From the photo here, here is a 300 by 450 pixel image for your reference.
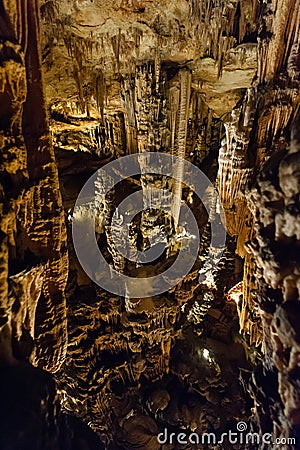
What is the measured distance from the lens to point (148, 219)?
5590 mm

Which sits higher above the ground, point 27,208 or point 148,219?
point 27,208

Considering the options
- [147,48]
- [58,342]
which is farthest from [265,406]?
[147,48]

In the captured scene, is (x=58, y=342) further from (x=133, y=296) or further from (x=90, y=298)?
(x=90, y=298)

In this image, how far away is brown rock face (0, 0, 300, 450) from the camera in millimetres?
1811

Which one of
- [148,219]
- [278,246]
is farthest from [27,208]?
[148,219]

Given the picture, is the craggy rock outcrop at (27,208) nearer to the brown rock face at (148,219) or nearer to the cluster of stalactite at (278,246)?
the brown rock face at (148,219)

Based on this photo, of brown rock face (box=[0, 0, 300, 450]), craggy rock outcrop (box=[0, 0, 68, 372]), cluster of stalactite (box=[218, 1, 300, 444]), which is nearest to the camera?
cluster of stalactite (box=[218, 1, 300, 444])

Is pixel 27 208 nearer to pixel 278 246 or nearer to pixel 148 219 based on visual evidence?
pixel 278 246

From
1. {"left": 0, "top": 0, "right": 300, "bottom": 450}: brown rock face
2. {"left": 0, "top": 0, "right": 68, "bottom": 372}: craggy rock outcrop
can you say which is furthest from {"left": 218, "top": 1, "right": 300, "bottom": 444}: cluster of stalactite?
{"left": 0, "top": 0, "right": 68, "bottom": 372}: craggy rock outcrop

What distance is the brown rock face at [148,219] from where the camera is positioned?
1.81 meters

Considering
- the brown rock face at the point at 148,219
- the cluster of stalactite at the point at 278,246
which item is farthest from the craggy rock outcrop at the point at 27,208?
the cluster of stalactite at the point at 278,246

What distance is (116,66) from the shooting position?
4785 mm

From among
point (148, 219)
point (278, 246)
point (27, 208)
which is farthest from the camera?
point (148, 219)

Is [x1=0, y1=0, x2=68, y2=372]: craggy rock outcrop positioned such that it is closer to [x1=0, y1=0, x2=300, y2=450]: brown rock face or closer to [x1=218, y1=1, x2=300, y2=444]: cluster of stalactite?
[x1=0, y1=0, x2=300, y2=450]: brown rock face
